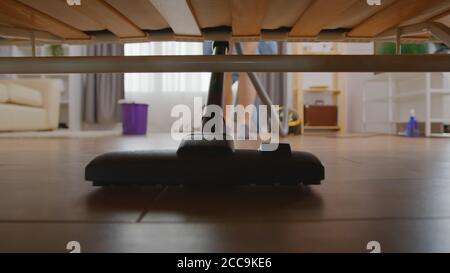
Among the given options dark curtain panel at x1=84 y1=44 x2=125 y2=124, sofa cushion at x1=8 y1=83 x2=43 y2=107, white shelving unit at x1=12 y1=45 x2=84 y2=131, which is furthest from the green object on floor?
white shelving unit at x1=12 y1=45 x2=84 y2=131

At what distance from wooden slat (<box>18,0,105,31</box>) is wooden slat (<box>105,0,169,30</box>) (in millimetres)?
86

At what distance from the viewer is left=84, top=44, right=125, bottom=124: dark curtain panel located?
17.3ft

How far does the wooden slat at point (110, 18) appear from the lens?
0.66m

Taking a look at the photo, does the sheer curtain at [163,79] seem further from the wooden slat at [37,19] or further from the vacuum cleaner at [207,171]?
the vacuum cleaner at [207,171]

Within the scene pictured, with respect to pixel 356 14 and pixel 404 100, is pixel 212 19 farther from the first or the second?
pixel 404 100

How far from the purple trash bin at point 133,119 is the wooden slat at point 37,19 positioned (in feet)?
9.94

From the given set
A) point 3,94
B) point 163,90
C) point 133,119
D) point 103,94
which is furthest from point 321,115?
point 3,94

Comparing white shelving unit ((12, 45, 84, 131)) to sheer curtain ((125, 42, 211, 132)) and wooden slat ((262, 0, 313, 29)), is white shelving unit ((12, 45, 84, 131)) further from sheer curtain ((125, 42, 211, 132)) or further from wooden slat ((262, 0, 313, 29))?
wooden slat ((262, 0, 313, 29))

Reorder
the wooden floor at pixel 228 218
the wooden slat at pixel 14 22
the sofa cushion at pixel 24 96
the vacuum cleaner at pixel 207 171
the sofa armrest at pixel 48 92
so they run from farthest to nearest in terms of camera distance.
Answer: the sofa armrest at pixel 48 92, the sofa cushion at pixel 24 96, the wooden slat at pixel 14 22, the vacuum cleaner at pixel 207 171, the wooden floor at pixel 228 218

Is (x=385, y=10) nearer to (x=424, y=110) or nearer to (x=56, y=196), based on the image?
(x=56, y=196)

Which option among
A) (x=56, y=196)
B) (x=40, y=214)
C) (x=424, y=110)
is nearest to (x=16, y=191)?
(x=56, y=196)

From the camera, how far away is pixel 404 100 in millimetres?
4066

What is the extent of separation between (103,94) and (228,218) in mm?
5222

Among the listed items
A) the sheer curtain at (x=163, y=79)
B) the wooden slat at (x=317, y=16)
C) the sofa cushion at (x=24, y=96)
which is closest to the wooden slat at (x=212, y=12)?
the wooden slat at (x=317, y=16)
